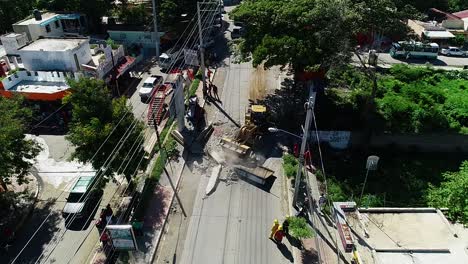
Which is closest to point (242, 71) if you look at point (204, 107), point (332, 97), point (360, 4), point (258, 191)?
point (204, 107)

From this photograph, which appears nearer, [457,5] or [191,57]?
[191,57]

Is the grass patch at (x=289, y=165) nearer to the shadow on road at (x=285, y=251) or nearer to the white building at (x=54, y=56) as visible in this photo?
the shadow on road at (x=285, y=251)

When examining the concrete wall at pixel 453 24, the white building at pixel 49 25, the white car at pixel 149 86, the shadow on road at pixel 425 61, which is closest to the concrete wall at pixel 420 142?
the shadow on road at pixel 425 61

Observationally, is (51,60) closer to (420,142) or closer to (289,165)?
(289,165)

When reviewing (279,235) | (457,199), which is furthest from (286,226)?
(457,199)

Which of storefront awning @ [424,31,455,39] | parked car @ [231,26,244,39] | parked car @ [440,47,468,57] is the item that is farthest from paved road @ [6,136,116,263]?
parked car @ [440,47,468,57]

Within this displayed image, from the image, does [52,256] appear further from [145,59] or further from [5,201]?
[145,59]
